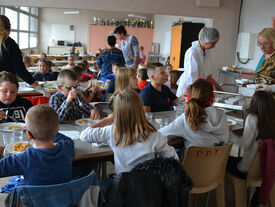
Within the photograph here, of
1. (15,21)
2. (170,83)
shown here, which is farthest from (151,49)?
(170,83)

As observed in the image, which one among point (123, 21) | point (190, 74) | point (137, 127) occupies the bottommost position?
point (137, 127)

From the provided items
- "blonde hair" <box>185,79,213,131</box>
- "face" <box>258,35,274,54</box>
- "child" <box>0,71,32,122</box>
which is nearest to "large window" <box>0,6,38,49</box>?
"child" <box>0,71,32,122</box>

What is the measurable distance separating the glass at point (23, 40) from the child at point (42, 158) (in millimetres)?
11736

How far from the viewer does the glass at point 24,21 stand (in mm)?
12129

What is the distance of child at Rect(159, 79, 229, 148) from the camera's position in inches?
83.6

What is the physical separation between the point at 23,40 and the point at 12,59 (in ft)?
33.8

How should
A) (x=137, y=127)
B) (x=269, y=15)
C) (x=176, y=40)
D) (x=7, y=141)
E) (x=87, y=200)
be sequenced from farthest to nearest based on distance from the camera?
(x=176, y=40)
(x=269, y=15)
(x=7, y=141)
(x=137, y=127)
(x=87, y=200)

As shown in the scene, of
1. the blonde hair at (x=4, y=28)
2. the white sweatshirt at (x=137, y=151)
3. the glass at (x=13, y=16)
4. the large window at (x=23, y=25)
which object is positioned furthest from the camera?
the large window at (x=23, y=25)

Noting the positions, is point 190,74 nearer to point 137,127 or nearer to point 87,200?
point 137,127

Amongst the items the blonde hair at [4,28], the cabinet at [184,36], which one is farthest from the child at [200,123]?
the cabinet at [184,36]

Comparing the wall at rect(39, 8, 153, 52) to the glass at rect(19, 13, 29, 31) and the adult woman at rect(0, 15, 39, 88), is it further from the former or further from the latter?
the adult woman at rect(0, 15, 39, 88)

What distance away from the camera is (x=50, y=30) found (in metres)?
14.5

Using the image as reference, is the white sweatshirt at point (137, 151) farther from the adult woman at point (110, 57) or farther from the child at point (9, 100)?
the adult woman at point (110, 57)

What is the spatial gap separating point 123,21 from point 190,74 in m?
11.1
